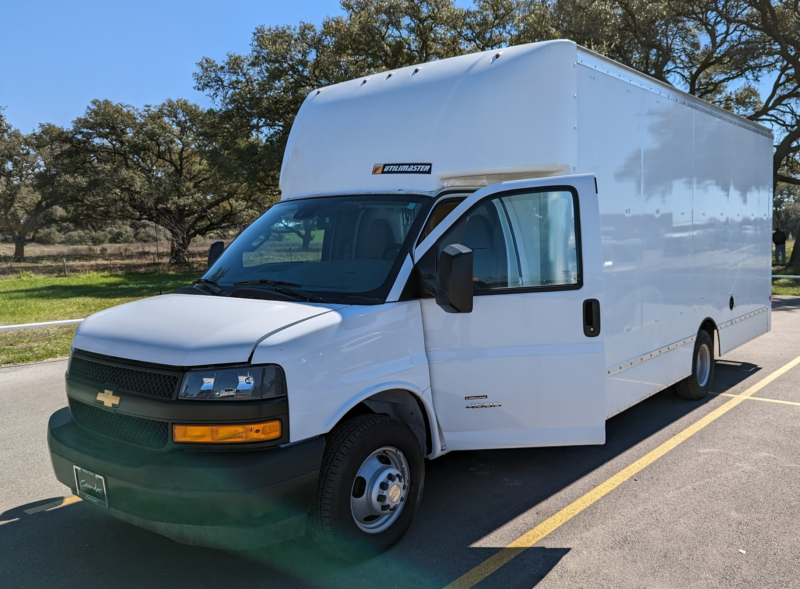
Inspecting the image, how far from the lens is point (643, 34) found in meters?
23.0

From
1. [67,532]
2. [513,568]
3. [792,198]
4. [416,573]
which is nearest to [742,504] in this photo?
[513,568]

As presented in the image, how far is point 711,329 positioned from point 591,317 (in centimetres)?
374

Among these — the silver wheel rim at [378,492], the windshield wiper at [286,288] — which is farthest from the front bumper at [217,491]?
the windshield wiper at [286,288]

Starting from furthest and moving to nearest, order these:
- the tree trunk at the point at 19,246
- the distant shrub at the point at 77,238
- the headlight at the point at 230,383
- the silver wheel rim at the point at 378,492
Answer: the distant shrub at the point at 77,238
the tree trunk at the point at 19,246
the silver wheel rim at the point at 378,492
the headlight at the point at 230,383

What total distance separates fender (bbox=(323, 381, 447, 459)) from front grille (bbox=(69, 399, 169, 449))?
83 cm

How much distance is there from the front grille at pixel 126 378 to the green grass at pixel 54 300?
3.46 meters

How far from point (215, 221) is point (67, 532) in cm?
3927

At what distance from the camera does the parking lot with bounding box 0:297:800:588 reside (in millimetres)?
3525

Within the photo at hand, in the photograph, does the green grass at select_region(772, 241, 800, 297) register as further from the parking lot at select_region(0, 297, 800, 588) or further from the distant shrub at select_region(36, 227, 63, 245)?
the distant shrub at select_region(36, 227, 63, 245)

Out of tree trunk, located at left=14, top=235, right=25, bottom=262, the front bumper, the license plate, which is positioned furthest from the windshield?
tree trunk, located at left=14, top=235, right=25, bottom=262

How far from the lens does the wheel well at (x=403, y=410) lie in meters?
3.80

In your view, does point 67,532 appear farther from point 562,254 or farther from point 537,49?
point 537,49

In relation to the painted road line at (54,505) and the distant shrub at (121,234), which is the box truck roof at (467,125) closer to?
the painted road line at (54,505)

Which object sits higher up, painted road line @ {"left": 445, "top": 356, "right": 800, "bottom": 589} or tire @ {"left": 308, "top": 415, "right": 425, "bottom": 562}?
tire @ {"left": 308, "top": 415, "right": 425, "bottom": 562}
